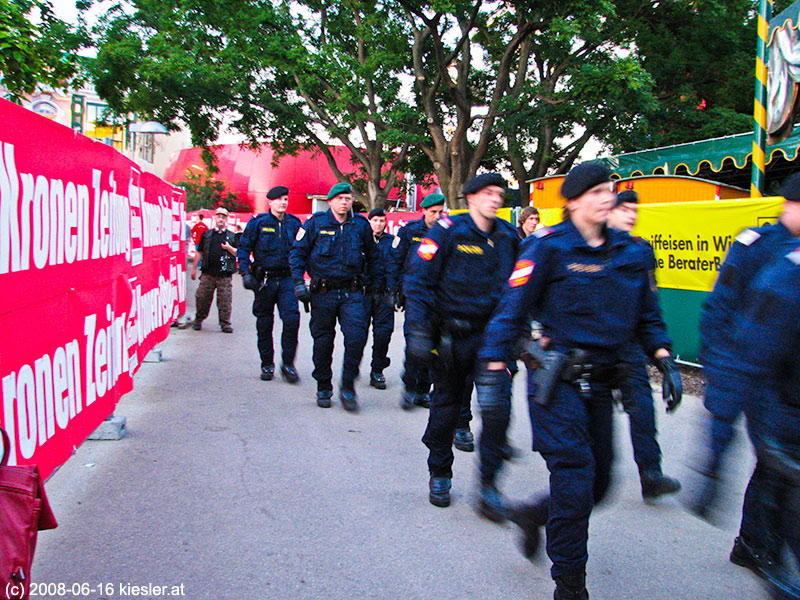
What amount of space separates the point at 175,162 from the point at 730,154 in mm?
49078

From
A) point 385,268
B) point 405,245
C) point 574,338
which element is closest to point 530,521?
point 574,338

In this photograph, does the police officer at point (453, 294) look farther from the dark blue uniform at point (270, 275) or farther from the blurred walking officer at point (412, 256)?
the dark blue uniform at point (270, 275)

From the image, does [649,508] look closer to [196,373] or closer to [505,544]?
[505,544]

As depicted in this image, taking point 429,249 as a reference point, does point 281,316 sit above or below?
below

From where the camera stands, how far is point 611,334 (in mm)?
2893

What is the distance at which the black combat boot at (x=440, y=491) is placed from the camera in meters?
3.98

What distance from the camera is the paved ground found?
3.08 m

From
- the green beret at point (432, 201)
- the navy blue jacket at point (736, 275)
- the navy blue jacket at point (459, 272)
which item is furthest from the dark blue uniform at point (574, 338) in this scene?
the green beret at point (432, 201)

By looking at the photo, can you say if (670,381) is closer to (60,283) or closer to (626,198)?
(626,198)

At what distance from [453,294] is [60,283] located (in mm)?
2080

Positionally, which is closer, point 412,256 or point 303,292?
point 303,292

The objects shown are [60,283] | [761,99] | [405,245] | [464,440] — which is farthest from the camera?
[761,99]

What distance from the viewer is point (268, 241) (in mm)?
7379

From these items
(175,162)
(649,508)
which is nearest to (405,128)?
(649,508)
